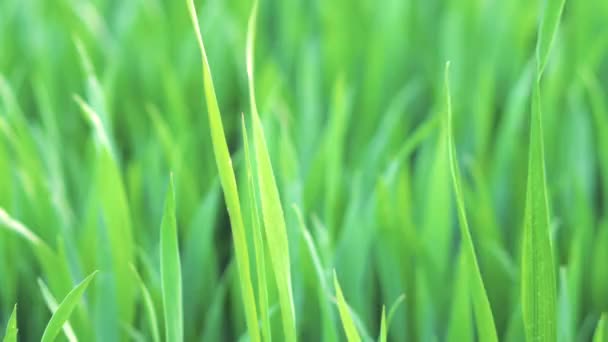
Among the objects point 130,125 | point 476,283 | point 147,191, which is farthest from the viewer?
point 130,125

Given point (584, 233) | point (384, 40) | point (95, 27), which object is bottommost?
point (584, 233)

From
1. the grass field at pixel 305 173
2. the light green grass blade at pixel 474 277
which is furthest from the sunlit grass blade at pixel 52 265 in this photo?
the light green grass blade at pixel 474 277

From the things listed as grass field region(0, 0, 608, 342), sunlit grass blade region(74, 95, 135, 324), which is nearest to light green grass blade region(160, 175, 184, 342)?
grass field region(0, 0, 608, 342)

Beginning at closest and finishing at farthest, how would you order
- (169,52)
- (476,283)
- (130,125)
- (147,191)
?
(476,283), (147,191), (130,125), (169,52)

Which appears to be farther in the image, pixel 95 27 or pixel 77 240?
pixel 95 27

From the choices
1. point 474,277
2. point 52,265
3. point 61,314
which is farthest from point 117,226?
point 474,277

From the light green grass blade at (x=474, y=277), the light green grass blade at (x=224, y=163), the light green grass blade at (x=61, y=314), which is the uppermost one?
the light green grass blade at (x=224, y=163)

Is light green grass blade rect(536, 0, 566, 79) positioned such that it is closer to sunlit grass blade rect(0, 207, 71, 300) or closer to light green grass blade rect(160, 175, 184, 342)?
light green grass blade rect(160, 175, 184, 342)

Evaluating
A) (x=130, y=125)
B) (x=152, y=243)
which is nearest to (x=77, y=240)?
(x=152, y=243)

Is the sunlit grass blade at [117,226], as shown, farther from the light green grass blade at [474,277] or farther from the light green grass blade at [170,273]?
the light green grass blade at [474,277]

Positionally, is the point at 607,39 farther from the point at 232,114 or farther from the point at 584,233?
the point at 232,114
